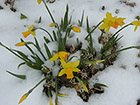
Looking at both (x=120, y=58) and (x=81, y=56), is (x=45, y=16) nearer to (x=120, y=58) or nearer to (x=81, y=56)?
(x=81, y=56)

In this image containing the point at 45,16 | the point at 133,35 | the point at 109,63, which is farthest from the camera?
the point at 45,16

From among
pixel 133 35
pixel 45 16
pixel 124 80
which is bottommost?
pixel 124 80

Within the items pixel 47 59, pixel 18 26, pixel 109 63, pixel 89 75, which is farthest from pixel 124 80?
pixel 18 26

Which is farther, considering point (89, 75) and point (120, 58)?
point (120, 58)

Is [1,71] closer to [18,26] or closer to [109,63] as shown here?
[18,26]

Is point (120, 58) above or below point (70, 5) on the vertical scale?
below

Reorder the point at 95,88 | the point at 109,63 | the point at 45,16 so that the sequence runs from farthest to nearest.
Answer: the point at 45,16
the point at 109,63
the point at 95,88
